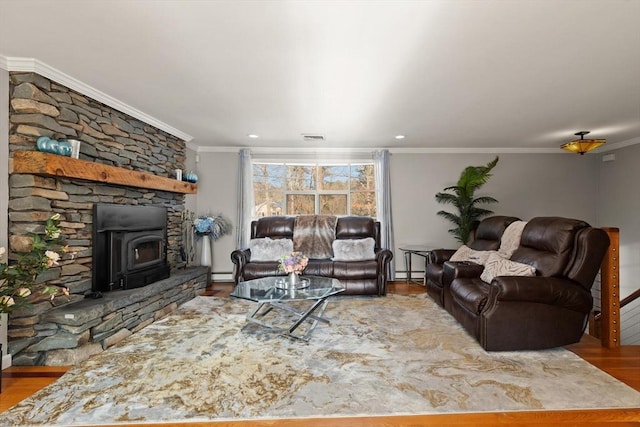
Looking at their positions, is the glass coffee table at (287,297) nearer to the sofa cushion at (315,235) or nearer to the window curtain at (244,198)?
the sofa cushion at (315,235)

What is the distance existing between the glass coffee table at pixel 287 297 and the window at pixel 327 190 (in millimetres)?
2360

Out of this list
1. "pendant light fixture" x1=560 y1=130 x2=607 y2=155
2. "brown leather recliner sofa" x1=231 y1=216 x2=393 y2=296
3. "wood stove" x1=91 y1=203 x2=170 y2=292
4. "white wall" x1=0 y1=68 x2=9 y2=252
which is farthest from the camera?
"brown leather recliner sofa" x1=231 y1=216 x2=393 y2=296

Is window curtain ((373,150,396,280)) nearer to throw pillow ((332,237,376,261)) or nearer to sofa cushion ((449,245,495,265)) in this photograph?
throw pillow ((332,237,376,261))

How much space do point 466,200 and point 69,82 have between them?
550 centimetres

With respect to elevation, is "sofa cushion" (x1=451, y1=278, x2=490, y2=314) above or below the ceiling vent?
below

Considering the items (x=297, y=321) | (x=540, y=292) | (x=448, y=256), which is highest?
(x=448, y=256)

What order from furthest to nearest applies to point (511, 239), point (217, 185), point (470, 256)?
point (217, 185) → point (470, 256) → point (511, 239)

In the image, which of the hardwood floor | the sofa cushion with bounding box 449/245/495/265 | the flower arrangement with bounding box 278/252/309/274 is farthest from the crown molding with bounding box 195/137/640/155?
the hardwood floor

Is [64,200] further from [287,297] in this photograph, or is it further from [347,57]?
[347,57]

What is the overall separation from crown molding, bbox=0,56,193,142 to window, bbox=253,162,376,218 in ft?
7.95

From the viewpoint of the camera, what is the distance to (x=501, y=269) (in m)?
3.03

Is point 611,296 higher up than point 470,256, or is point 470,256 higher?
point 470,256

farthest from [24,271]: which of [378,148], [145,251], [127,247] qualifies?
[378,148]

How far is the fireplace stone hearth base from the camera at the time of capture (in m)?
2.45
